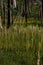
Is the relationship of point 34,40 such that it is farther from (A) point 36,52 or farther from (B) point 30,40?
(A) point 36,52

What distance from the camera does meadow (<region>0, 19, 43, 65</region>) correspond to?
510 centimetres

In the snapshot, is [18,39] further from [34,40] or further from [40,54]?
[40,54]

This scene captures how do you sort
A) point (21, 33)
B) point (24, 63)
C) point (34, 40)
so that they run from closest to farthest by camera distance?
point (24, 63), point (34, 40), point (21, 33)

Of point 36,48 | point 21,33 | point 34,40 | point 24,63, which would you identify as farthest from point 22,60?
point 21,33

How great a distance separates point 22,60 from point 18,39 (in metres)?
1.04

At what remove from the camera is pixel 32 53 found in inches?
207

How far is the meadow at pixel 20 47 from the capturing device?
510 centimetres

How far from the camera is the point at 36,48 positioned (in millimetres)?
5449

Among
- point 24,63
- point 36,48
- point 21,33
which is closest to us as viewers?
point 24,63

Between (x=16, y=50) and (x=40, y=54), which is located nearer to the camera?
(x=40, y=54)

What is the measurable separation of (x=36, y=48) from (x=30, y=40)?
527 mm

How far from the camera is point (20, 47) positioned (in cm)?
565

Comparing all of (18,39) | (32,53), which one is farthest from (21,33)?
(32,53)

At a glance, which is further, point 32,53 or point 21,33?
point 21,33
